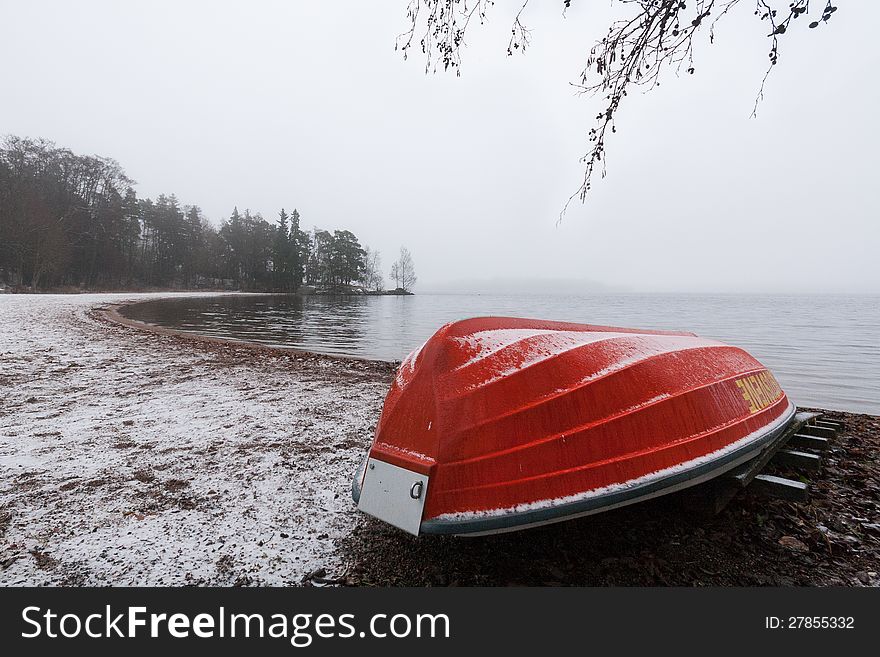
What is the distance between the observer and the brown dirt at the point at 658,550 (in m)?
1.91

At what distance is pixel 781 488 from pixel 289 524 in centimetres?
273

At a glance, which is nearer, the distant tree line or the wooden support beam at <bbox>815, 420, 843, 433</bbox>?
the wooden support beam at <bbox>815, 420, 843, 433</bbox>

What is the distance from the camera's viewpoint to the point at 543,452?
1.81 m

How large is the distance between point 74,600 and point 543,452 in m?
2.04

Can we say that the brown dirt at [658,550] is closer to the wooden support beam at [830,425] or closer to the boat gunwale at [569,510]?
the boat gunwale at [569,510]

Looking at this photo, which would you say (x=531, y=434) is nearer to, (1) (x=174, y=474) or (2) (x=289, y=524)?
(2) (x=289, y=524)

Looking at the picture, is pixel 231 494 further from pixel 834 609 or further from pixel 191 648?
pixel 834 609

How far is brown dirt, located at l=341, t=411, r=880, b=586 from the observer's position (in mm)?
1905

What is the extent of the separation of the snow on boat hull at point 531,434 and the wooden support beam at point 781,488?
20 cm

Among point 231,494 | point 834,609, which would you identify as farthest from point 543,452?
point 231,494

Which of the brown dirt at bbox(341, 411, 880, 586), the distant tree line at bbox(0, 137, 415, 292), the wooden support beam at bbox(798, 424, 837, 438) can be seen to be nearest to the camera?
the brown dirt at bbox(341, 411, 880, 586)

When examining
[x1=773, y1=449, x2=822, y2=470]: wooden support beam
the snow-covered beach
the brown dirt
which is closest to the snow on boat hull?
the brown dirt

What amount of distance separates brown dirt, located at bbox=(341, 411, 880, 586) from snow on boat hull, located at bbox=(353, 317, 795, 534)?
0.37 metres

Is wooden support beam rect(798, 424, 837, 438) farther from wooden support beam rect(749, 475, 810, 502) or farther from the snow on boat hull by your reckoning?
the snow on boat hull
